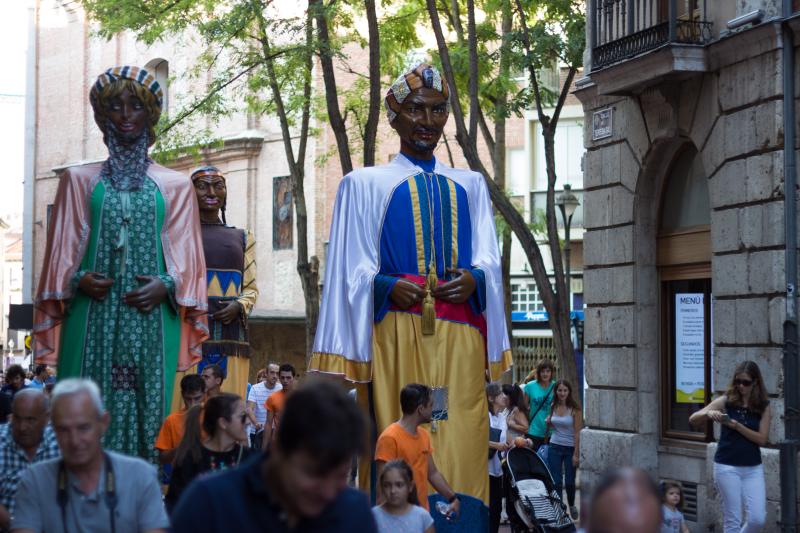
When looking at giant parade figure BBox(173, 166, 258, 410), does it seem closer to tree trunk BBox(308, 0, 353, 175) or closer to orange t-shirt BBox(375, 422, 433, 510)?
orange t-shirt BBox(375, 422, 433, 510)

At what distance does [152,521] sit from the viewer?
514cm

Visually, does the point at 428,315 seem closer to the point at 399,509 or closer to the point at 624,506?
the point at 399,509

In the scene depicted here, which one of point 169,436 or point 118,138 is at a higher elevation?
point 118,138

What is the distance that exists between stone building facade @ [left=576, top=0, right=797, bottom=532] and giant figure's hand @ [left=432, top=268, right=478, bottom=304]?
629 cm

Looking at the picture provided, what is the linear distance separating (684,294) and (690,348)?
60cm

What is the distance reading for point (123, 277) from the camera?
828 cm

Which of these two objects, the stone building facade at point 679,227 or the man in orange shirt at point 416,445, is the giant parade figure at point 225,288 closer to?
the man in orange shirt at point 416,445

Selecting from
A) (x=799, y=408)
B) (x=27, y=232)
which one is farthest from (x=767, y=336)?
(x=27, y=232)

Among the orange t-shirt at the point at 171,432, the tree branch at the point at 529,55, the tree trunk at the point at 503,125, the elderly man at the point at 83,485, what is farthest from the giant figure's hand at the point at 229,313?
the tree branch at the point at 529,55

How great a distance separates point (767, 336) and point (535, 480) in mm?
2627

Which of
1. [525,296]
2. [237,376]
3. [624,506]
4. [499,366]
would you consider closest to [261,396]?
[237,376]

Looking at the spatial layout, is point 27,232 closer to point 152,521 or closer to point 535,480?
point 535,480

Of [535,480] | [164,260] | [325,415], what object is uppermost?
[164,260]

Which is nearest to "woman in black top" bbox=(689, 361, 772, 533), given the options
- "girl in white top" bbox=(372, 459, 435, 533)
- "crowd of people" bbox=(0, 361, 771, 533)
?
"crowd of people" bbox=(0, 361, 771, 533)
